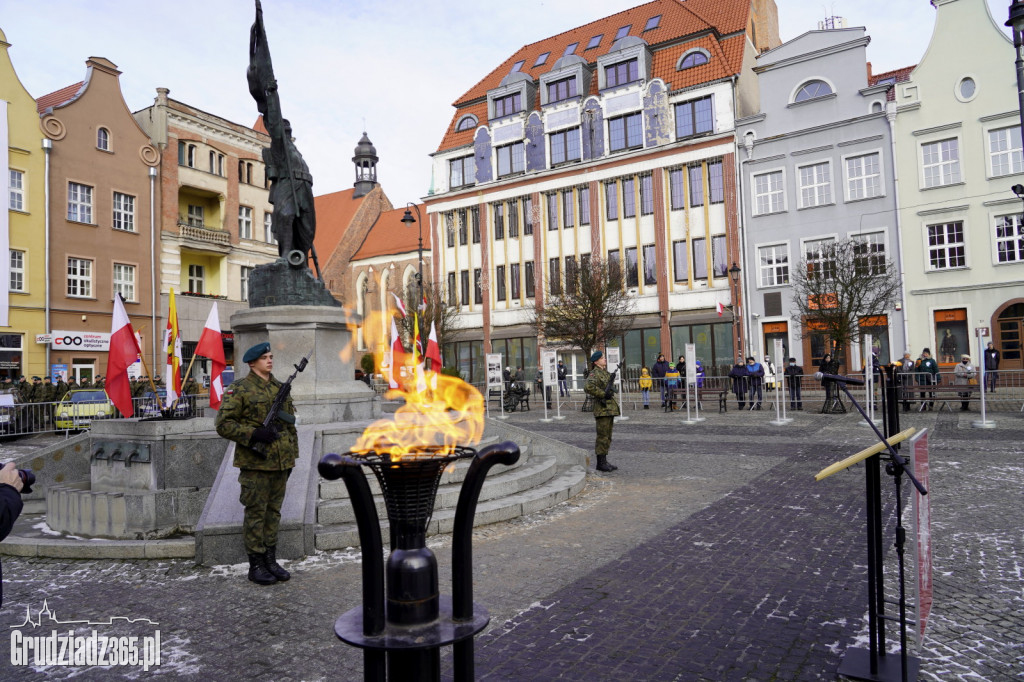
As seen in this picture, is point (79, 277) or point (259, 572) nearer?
point (259, 572)

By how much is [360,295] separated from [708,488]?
4849cm

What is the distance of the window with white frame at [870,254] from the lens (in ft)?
75.2

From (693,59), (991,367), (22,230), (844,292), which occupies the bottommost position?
(991,367)

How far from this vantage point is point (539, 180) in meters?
39.0

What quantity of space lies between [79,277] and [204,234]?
22.1ft

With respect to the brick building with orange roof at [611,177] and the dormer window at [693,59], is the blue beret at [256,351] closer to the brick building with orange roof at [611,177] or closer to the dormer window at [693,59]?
the brick building with orange roof at [611,177]

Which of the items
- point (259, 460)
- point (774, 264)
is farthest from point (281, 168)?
point (774, 264)

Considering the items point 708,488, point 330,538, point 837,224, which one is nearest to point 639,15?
point 837,224

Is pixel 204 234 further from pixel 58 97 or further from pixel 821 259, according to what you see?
pixel 821 259

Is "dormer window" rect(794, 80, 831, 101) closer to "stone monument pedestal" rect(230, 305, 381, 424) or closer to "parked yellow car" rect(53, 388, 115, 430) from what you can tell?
"stone monument pedestal" rect(230, 305, 381, 424)

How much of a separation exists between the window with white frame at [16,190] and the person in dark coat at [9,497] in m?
30.6

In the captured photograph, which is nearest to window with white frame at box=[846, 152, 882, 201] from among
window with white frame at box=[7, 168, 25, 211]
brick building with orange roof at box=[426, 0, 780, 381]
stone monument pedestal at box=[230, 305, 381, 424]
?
brick building with orange roof at box=[426, 0, 780, 381]

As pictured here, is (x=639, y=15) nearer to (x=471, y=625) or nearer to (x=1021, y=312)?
(x=1021, y=312)

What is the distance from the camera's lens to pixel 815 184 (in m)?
31.1
